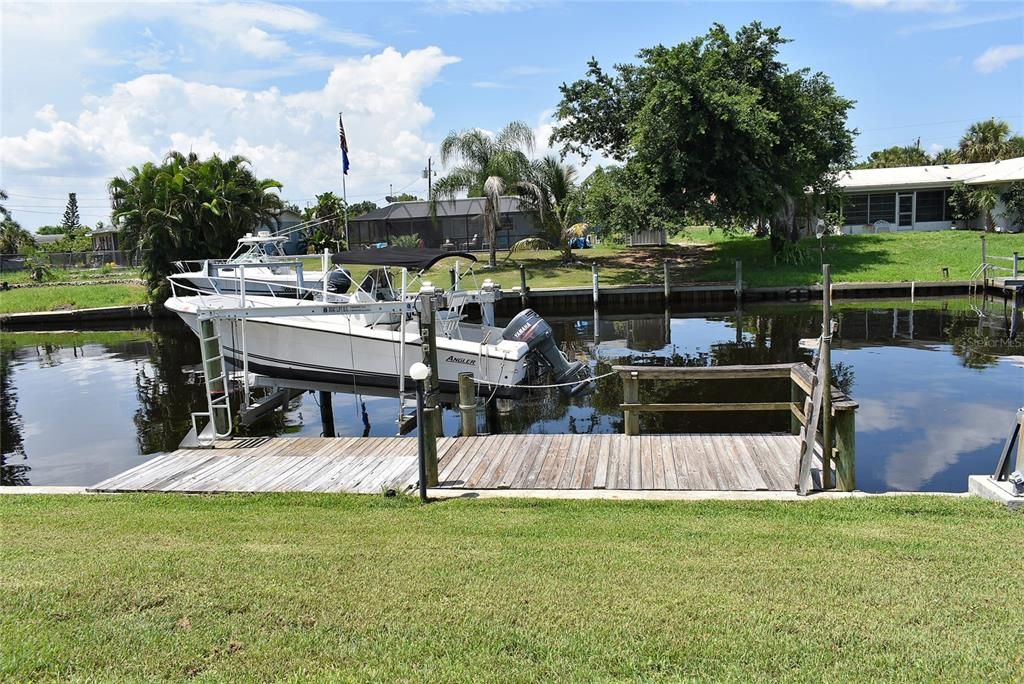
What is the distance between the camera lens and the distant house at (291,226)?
45031 millimetres

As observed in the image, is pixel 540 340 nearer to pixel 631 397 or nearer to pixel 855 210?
pixel 631 397

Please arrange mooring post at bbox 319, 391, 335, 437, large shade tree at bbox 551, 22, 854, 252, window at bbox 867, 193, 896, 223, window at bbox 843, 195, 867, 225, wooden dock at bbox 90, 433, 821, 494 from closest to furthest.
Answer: wooden dock at bbox 90, 433, 821, 494 < mooring post at bbox 319, 391, 335, 437 < large shade tree at bbox 551, 22, 854, 252 < window at bbox 867, 193, 896, 223 < window at bbox 843, 195, 867, 225

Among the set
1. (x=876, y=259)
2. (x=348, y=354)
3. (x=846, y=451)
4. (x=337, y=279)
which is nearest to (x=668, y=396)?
(x=348, y=354)

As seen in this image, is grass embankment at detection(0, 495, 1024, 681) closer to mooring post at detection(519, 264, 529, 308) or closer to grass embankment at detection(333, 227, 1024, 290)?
mooring post at detection(519, 264, 529, 308)

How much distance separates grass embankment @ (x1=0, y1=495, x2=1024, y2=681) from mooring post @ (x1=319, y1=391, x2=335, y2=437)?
290 inches

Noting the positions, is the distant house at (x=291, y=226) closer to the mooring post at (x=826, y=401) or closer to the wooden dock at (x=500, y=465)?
the wooden dock at (x=500, y=465)

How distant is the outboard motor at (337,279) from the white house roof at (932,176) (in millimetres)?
27595

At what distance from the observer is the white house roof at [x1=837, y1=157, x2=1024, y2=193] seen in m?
39.7

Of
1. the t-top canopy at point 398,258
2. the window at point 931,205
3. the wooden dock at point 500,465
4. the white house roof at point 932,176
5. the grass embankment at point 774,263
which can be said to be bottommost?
the wooden dock at point 500,465

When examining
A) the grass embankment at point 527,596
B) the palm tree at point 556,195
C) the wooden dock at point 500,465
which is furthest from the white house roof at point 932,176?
the grass embankment at point 527,596

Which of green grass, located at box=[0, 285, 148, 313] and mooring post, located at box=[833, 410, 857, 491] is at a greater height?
green grass, located at box=[0, 285, 148, 313]

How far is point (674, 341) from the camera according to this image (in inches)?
898

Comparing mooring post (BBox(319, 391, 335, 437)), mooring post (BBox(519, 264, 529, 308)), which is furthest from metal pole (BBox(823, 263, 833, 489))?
mooring post (BBox(519, 264, 529, 308))

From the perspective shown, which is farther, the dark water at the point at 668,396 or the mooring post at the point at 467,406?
the dark water at the point at 668,396
